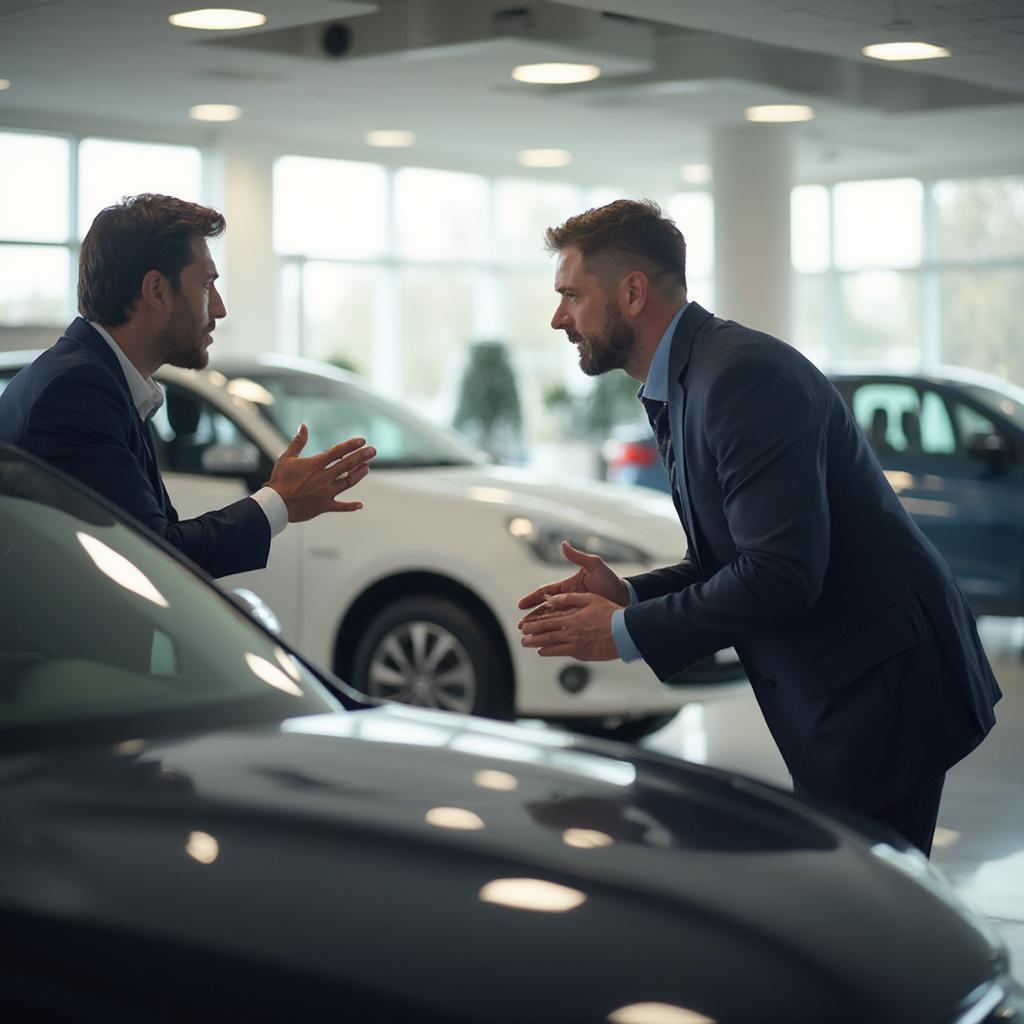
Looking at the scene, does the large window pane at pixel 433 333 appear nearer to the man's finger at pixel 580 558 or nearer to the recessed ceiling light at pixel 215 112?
the recessed ceiling light at pixel 215 112

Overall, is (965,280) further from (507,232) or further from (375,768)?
(375,768)

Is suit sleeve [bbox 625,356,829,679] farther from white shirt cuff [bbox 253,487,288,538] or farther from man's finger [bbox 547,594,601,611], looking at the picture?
white shirt cuff [bbox 253,487,288,538]

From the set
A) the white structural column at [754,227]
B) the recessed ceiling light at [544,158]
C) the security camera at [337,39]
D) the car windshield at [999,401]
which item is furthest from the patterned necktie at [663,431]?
the recessed ceiling light at [544,158]

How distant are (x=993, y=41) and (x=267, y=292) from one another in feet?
30.9

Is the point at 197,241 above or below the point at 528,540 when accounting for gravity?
above

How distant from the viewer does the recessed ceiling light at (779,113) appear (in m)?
13.6

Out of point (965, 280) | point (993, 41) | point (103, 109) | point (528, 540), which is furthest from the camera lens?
point (965, 280)

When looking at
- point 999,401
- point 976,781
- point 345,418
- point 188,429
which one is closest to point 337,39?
point 999,401

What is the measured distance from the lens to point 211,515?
3.09 metres

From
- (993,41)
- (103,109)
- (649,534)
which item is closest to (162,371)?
(649,534)

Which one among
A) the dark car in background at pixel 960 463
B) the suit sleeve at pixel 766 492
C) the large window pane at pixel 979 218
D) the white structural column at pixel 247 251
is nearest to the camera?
the suit sleeve at pixel 766 492

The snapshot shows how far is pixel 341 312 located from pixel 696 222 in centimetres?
511

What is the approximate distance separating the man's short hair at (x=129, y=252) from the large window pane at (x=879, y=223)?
1762 cm

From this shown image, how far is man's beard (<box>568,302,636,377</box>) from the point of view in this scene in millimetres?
2838
